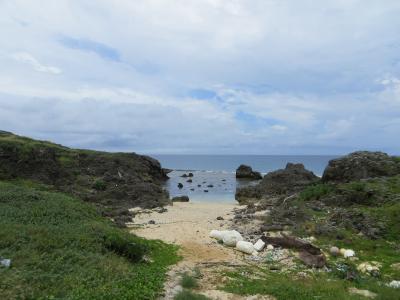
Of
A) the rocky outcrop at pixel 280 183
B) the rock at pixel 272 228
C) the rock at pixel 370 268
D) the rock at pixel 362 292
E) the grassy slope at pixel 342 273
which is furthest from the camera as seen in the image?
the rocky outcrop at pixel 280 183

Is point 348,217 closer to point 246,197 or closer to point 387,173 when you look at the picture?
point 387,173

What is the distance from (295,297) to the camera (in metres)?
12.5

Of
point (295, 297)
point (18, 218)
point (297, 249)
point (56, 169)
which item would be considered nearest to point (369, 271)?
point (297, 249)

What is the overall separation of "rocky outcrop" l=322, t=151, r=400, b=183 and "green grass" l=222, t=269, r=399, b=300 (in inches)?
980

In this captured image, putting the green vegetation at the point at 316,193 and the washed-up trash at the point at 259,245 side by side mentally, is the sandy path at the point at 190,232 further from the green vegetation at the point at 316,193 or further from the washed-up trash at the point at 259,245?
the green vegetation at the point at 316,193

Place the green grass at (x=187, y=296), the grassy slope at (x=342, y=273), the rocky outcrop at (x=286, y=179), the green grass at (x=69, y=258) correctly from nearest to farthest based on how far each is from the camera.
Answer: the green grass at (x=69, y=258) < the green grass at (x=187, y=296) < the grassy slope at (x=342, y=273) < the rocky outcrop at (x=286, y=179)

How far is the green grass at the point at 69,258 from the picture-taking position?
37.0 feet

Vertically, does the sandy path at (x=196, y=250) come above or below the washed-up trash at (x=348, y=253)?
below

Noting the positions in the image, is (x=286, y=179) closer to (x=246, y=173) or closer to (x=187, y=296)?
(x=246, y=173)

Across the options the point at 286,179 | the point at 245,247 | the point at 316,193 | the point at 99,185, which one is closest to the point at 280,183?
the point at 286,179

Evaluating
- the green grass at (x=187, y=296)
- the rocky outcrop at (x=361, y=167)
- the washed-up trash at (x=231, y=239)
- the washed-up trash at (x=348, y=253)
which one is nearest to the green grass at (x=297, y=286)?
the green grass at (x=187, y=296)

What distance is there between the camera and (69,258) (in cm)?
1372

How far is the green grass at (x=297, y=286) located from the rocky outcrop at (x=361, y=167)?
2488cm

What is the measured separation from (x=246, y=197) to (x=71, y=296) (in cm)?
4269
